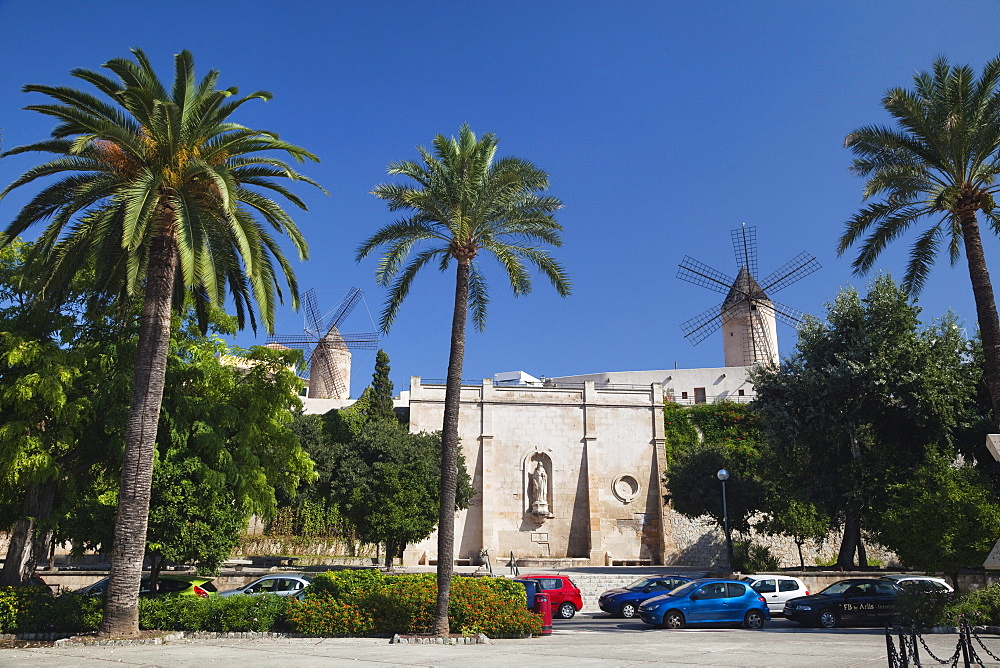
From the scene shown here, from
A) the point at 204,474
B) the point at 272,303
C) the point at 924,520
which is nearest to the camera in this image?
the point at 272,303

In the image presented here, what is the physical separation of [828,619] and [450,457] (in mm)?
10954

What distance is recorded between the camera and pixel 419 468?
30.9 metres

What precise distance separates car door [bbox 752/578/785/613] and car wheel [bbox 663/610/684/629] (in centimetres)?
426

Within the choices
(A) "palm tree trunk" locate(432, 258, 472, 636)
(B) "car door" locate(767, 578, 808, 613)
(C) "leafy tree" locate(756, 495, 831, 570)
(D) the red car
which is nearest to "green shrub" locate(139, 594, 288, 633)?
(A) "palm tree trunk" locate(432, 258, 472, 636)

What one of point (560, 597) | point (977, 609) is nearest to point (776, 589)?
point (560, 597)

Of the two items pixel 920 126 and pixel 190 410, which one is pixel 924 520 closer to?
pixel 920 126

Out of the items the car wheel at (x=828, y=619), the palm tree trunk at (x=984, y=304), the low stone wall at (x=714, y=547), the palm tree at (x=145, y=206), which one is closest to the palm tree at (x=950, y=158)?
the palm tree trunk at (x=984, y=304)

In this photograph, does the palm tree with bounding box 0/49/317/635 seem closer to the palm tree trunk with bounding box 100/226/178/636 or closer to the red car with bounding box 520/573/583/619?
the palm tree trunk with bounding box 100/226/178/636

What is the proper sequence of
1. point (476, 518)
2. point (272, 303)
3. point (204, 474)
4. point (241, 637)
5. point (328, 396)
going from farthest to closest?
point (328, 396) < point (476, 518) < point (204, 474) < point (272, 303) < point (241, 637)

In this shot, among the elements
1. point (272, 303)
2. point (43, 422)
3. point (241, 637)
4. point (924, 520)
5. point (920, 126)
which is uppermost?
point (920, 126)

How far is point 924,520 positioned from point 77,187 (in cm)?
2251

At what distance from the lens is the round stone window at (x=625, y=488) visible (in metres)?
41.6

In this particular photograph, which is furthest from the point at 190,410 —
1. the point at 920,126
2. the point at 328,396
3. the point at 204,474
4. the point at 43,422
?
the point at 328,396

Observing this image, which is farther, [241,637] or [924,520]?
[924,520]
